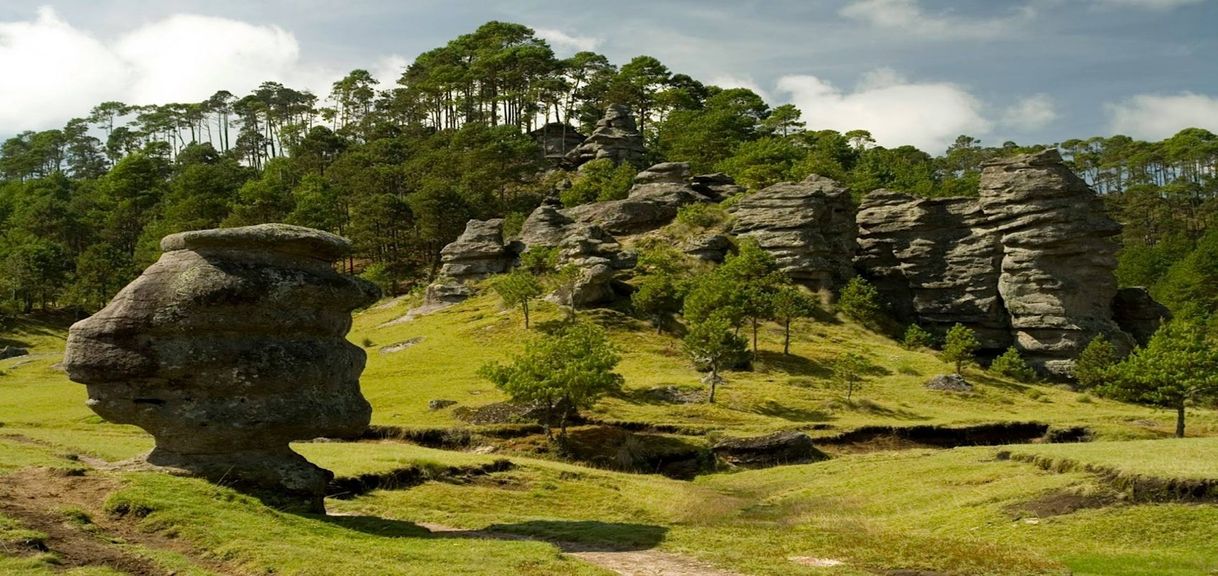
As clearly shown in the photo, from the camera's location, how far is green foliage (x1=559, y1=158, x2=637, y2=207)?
116 metres

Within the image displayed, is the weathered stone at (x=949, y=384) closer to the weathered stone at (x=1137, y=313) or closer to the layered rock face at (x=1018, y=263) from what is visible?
the layered rock face at (x=1018, y=263)

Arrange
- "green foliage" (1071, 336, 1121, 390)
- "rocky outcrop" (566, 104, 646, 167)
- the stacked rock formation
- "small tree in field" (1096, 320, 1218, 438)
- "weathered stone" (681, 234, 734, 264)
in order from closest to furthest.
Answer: "small tree in field" (1096, 320, 1218, 438) < "green foliage" (1071, 336, 1121, 390) < "weathered stone" (681, 234, 734, 264) < the stacked rock formation < "rocky outcrop" (566, 104, 646, 167)

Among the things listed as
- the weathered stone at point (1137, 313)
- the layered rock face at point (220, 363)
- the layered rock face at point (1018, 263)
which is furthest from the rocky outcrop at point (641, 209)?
the layered rock face at point (220, 363)

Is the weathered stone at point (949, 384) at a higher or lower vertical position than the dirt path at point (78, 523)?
lower

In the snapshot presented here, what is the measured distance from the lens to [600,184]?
399 ft

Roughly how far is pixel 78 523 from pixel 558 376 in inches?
1269

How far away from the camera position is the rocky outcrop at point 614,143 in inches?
5354

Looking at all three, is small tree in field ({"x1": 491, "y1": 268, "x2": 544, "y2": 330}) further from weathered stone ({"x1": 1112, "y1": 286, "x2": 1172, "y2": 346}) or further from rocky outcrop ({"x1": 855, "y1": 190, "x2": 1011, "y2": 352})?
weathered stone ({"x1": 1112, "y1": 286, "x2": 1172, "y2": 346})

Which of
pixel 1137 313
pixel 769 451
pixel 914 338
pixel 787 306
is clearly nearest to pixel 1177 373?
pixel 769 451

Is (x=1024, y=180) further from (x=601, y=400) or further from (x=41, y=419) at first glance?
(x=41, y=419)

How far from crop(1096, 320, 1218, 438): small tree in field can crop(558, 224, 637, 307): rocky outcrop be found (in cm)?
4276

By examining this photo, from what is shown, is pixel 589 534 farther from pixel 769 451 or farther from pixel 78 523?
pixel 769 451

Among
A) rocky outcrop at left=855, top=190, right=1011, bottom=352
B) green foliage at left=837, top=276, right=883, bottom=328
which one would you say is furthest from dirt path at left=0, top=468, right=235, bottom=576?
rocky outcrop at left=855, top=190, right=1011, bottom=352

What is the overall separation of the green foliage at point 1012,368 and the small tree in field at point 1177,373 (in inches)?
761
